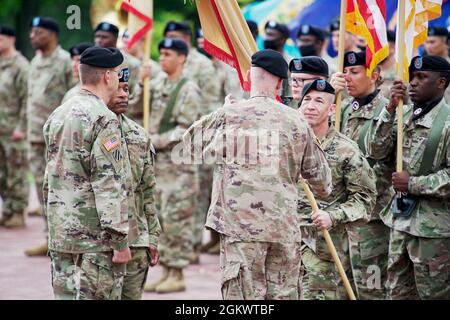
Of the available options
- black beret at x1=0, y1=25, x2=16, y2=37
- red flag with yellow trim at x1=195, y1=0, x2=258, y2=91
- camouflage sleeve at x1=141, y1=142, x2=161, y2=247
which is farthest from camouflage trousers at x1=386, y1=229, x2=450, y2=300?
black beret at x1=0, y1=25, x2=16, y2=37

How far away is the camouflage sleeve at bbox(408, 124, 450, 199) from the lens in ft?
28.3

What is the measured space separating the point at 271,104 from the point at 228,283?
1.31m

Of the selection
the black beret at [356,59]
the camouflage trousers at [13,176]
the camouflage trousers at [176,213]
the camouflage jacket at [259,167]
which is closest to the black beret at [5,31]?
the camouflage trousers at [13,176]

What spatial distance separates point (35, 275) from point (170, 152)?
216 cm

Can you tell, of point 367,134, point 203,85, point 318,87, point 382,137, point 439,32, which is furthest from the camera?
point 203,85

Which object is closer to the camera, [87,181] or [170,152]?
[87,181]

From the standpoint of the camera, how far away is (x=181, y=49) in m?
12.2

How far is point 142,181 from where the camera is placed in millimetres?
8367

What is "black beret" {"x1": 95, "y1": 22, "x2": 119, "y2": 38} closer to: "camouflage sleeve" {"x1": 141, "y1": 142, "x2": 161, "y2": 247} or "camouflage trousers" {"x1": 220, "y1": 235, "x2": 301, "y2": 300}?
"camouflage sleeve" {"x1": 141, "y1": 142, "x2": 161, "y2": 247}

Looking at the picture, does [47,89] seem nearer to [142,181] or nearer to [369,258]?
[142,181]

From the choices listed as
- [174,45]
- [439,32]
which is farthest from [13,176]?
→ [439,32]

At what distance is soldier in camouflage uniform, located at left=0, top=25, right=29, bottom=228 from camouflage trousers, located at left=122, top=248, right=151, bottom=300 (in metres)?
7.36
